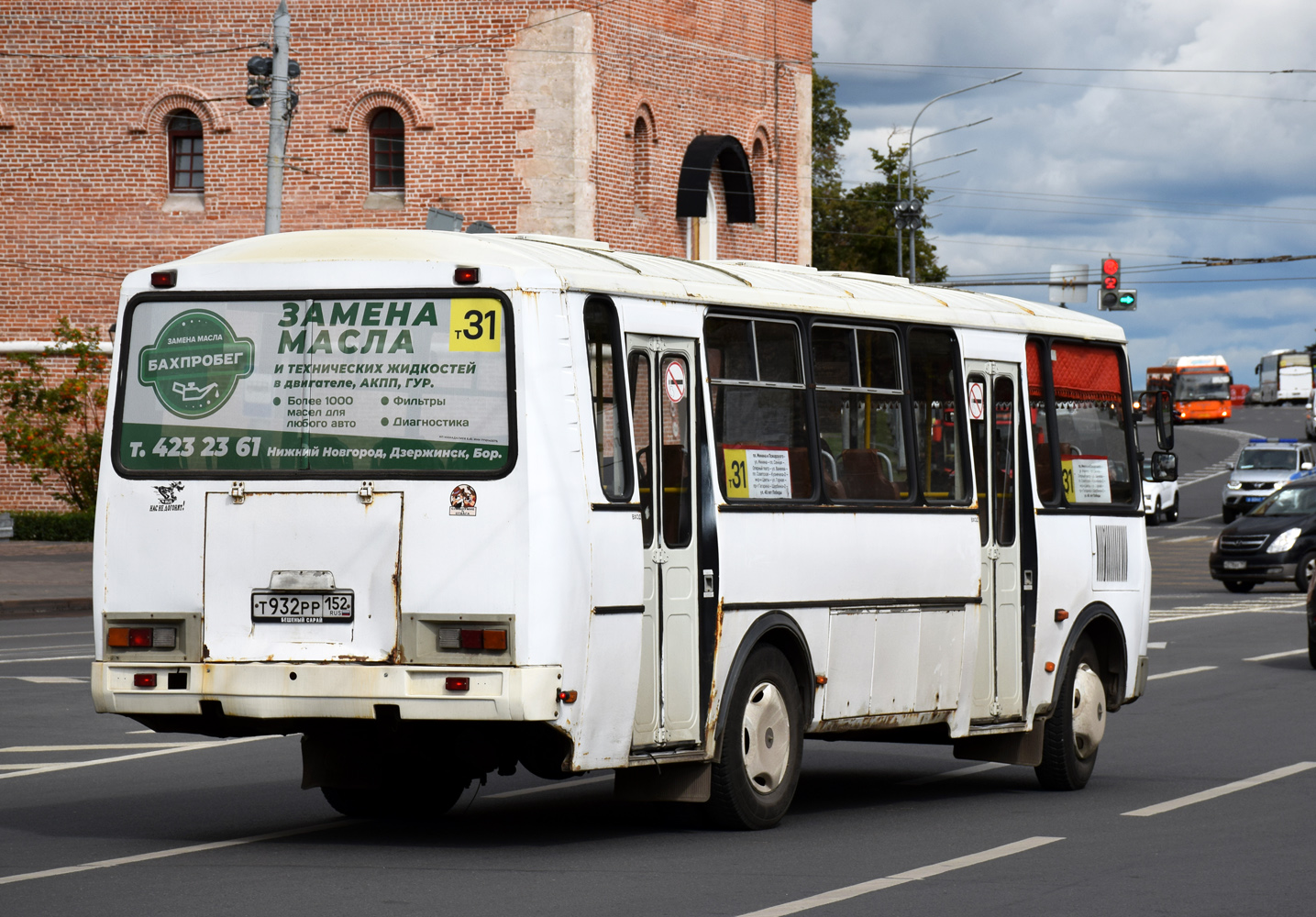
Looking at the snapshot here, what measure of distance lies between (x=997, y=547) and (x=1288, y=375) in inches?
4918

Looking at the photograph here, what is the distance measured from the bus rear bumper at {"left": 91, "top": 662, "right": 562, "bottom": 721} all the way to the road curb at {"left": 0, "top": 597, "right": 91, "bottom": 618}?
19979 millimetres

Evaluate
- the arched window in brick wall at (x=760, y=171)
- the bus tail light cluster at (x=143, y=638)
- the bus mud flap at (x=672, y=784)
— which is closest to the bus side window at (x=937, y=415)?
the bus mud flap at (x=672, y=784)

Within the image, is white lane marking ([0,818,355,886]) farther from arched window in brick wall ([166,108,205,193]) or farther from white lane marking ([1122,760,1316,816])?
arched window in brick wall ([166,108,205,193])

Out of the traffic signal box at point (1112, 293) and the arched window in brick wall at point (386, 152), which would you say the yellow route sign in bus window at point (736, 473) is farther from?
the traffic signal box at point (1112, 293)

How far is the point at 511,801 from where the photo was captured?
11.8 metres

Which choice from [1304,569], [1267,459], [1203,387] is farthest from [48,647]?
[1203,387]

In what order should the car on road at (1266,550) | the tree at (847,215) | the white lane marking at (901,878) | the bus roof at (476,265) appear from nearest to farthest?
the white lane marking at (901,878) < the bus roof at (476,265) < the car on road at (1266,550) < the tree at (847,215)

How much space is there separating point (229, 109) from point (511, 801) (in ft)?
102

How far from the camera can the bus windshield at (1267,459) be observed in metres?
55.8

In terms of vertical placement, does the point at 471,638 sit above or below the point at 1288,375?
below

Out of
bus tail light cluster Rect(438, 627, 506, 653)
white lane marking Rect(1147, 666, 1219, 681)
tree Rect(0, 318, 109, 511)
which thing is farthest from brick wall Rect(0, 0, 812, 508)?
bus tail light cluster Rect(438, 627, 506, 653)

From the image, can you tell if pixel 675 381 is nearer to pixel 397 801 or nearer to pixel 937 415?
pixel 937 415

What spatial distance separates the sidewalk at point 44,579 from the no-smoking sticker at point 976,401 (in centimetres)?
1926

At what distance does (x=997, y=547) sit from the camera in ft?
40.6
